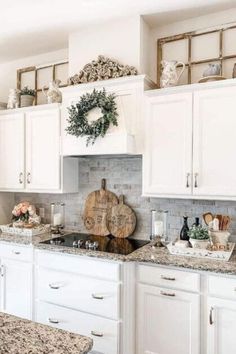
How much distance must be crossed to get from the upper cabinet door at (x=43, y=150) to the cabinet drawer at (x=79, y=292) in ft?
2.75

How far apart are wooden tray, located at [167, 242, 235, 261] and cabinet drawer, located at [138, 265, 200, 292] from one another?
0.66ft

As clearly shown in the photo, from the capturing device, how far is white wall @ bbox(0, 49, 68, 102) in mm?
3252

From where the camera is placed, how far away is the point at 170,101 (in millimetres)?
2299

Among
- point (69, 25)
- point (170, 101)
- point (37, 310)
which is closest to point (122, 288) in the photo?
point (37, 310)

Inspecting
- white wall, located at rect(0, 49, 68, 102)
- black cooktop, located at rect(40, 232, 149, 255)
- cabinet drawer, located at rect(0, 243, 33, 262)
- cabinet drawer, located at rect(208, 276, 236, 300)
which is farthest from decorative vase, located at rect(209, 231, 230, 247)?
white wall, located at rect(0, 49, 68, 102)

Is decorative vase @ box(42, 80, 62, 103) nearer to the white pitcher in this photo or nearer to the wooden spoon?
the white pitcher

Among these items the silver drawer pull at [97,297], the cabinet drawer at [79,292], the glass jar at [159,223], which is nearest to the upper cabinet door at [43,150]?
the cabinet drawer at [79,292]

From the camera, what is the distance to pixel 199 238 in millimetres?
2180

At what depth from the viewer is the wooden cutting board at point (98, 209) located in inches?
113

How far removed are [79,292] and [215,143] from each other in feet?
4.97

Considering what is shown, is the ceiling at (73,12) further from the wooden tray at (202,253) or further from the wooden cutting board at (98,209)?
the wooden tray at (202,253)

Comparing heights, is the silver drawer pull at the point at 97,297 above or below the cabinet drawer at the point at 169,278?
below

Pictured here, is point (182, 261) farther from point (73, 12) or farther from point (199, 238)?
point (73, 12)

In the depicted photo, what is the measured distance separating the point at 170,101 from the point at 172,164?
1.59 feet
